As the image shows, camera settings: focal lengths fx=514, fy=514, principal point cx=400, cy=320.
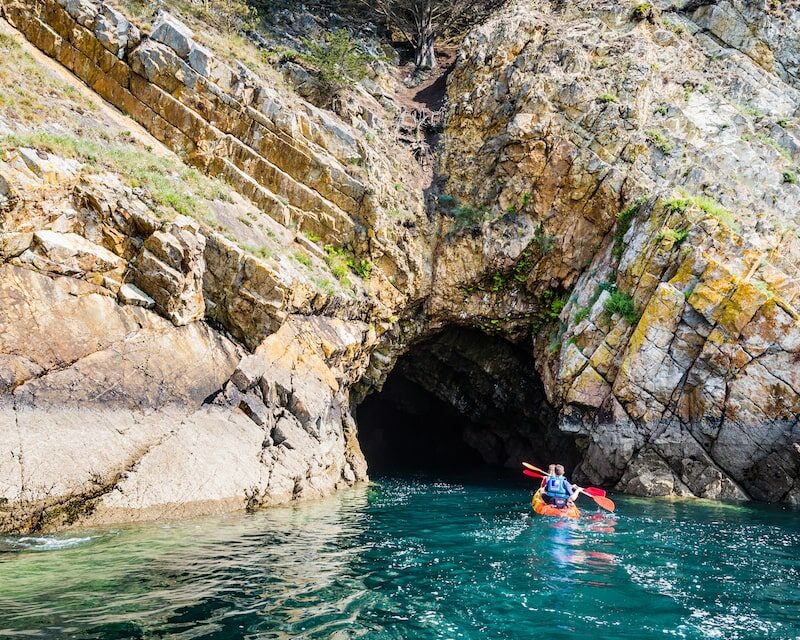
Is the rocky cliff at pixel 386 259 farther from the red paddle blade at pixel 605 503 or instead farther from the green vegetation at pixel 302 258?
the red paddle blade at pixel 605 503

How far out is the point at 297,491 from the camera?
14.8 meters

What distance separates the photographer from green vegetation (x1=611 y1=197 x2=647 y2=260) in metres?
21.3

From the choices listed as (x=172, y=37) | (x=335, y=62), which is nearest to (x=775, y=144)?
(x=335, y=62)

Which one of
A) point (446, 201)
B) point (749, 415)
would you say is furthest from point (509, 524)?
point (446, 201)

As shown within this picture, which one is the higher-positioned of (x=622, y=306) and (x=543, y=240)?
(x=543, y=240)

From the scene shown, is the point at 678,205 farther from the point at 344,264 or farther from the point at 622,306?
the point at 344,264

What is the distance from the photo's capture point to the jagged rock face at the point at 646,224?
1755cm

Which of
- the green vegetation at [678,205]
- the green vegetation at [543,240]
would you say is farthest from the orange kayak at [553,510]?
the green vegetation at [678,205]

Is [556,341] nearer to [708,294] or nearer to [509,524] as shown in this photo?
[708,294]

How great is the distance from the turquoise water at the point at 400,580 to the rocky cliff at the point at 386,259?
107 inches

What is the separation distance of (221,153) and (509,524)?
652 inches

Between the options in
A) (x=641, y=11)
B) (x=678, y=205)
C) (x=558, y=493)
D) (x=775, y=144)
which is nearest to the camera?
(x=558, y=493)

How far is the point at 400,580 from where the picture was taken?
309 inches

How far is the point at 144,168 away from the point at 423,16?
79.3ft
